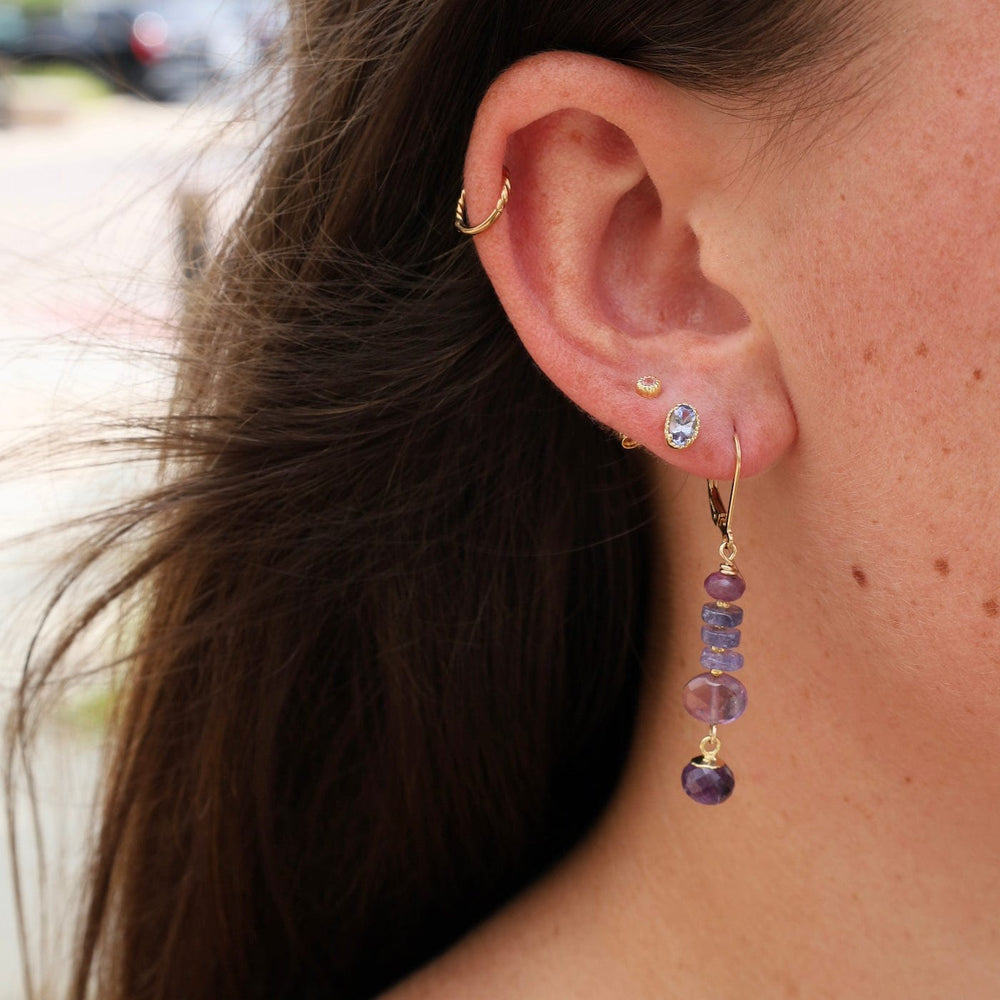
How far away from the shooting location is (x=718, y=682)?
114cm

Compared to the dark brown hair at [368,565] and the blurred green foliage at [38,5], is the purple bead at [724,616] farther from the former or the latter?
the blurred green foliage at [38,5]

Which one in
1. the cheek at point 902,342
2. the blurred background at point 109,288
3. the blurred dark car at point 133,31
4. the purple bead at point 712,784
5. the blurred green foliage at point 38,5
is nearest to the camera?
the cheek at point 902,342

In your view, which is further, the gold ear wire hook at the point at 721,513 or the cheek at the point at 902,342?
the gold ear wire hook at the point at 721,513

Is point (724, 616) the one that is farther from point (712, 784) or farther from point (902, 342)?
point (902, 342)

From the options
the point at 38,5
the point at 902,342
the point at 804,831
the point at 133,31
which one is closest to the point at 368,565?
the point at 804,831

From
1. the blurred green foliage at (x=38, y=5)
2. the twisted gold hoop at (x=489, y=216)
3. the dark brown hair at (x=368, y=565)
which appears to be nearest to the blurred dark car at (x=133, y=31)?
the blurred green foliage at (x=38, y=5)

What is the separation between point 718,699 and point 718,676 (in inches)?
0.9

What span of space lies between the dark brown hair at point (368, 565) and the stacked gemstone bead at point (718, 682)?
0.99ft

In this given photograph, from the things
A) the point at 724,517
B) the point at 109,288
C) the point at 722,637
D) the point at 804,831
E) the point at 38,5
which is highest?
the point at 38,5

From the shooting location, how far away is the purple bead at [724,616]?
1.12 metres

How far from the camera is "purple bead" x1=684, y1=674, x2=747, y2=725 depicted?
3.72ft

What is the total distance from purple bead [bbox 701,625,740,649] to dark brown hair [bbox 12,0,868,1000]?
310mm

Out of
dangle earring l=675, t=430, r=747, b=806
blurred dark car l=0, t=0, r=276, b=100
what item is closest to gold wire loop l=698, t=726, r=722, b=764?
dangle earring l=675, t=430, r=747, b=806

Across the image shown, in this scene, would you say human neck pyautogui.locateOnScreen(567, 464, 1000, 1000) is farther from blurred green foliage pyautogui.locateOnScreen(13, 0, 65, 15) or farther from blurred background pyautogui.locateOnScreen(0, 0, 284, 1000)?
blurred green foliage pyautogui.locateOnScreen(13, 0, 65, 15)
